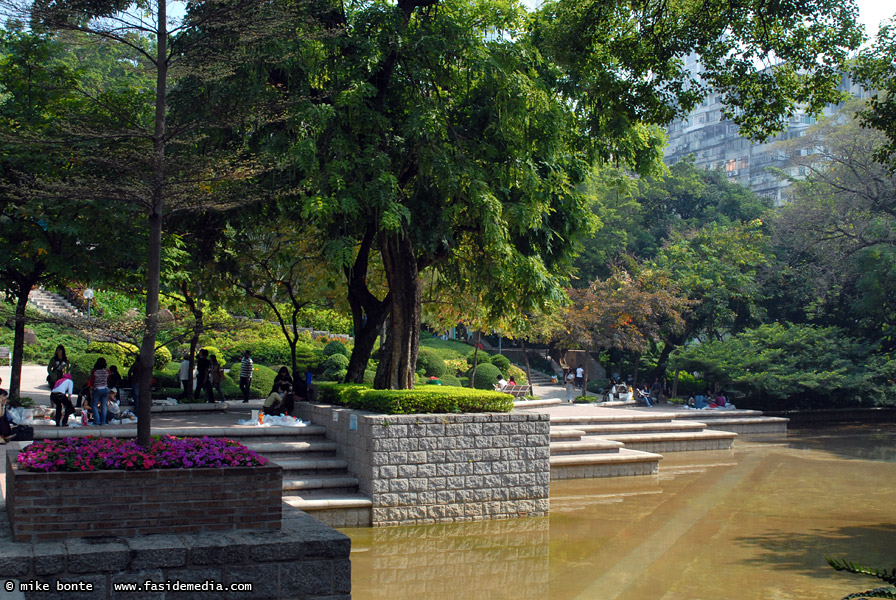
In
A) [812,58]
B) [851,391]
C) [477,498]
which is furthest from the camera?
[851,391]

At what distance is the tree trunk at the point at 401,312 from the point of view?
15828 millimetres

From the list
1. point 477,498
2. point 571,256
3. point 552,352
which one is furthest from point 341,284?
point 552,352

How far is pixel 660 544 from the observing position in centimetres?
1238

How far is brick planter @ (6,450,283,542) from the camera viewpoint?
6.44 m

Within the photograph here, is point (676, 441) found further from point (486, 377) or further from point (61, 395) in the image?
point (61, 395)

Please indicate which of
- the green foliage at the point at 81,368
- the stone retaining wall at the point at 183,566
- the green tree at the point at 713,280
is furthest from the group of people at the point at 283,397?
the green tree at the point at 713,280

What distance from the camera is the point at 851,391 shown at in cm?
3116

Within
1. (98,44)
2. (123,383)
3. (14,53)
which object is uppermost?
(14,53)

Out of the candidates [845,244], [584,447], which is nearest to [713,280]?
[845,244]

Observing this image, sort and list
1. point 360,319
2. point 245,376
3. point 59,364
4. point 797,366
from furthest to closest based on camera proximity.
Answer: point 797,366 → point 245,376 → point 360,319 → point 59,364

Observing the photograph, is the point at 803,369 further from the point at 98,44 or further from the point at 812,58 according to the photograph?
the point at 98,44

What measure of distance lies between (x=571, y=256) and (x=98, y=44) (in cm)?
1255

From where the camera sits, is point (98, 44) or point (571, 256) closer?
point (98, 44)

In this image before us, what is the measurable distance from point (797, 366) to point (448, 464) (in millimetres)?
22414
